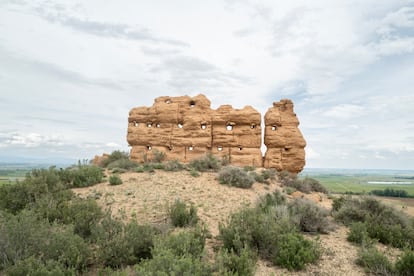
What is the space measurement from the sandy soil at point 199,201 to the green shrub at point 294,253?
0.49 ft

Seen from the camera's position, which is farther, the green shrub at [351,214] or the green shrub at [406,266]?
the green shrub at [351,214]

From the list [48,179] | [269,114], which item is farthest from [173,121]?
[48,179]

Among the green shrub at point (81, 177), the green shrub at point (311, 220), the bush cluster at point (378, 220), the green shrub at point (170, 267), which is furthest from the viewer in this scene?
the green shrub at point (81, 177)

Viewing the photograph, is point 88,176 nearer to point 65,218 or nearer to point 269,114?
point 65,218

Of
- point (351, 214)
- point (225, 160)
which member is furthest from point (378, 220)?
point (225, 160)

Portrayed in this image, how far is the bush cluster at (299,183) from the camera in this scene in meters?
17.0

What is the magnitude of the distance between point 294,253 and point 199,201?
18.8 feet

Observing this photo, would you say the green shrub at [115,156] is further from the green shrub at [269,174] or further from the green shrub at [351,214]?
the green shrub at [351,214]

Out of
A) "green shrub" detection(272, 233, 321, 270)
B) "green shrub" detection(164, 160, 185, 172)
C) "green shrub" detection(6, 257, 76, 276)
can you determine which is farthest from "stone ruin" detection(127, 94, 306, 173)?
"green shrub" detection(6, 257, 76, 276)

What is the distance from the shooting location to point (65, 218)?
7438 millimetres

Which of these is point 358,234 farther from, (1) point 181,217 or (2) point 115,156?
(2) point 115,156

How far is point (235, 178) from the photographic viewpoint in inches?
559

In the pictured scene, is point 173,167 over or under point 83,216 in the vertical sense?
over

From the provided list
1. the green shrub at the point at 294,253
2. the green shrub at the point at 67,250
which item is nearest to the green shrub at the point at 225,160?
the green shrub at the point at 294,253
